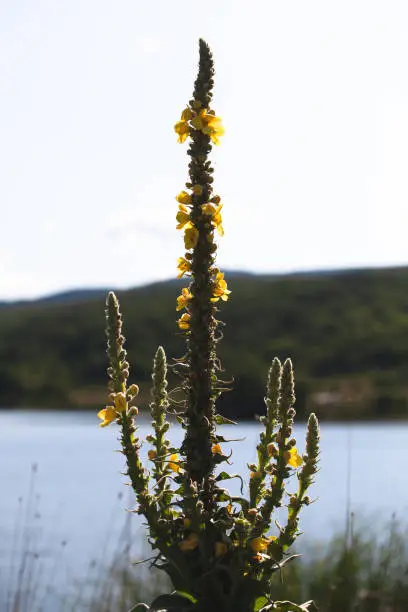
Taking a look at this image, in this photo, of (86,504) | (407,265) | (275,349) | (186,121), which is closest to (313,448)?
(186,121)

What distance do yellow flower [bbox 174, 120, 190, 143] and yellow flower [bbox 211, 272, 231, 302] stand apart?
345 mm

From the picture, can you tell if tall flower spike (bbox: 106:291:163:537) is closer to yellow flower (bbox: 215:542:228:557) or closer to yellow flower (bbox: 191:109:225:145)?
yellow flower (bbox: 215:542:228:557)

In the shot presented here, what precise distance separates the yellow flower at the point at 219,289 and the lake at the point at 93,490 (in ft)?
6.87

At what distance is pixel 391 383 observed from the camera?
289 ft

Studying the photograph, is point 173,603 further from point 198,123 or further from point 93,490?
point 93,490

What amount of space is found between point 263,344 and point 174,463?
99.1 meters

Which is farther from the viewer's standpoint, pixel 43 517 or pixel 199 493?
pixel 43 517

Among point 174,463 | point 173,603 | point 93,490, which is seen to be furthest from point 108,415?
point 93,490

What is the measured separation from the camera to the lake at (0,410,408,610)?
16516 millimetres

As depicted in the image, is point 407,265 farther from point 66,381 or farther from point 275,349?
point 66,381

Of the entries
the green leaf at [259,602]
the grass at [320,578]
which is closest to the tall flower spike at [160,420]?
the green leaf at [259,602]

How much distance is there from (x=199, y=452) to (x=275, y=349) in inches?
3795

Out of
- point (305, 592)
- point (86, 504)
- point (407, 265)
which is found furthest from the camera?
point (407, 265)

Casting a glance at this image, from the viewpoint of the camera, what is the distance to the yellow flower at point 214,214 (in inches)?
92.2
